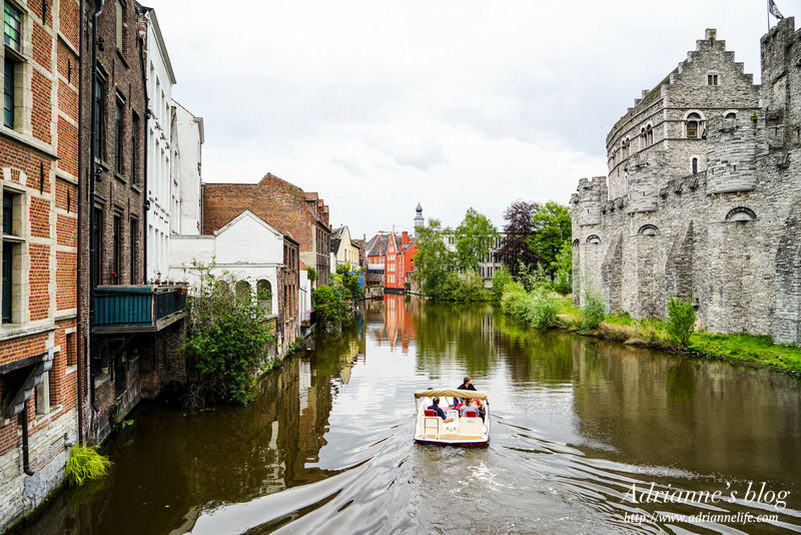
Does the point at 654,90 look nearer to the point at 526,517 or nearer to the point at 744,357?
the point at 744,357

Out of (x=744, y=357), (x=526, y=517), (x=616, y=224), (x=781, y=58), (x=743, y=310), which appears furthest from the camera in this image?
(x=616, y=224)

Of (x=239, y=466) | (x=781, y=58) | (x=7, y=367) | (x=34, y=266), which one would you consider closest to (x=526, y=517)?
(x=239, y=466)

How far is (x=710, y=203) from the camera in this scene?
24.5m

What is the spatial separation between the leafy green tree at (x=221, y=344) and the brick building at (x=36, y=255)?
17.2 ft

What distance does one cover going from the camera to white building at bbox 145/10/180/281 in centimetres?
1759

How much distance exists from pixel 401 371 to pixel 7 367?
632 inches

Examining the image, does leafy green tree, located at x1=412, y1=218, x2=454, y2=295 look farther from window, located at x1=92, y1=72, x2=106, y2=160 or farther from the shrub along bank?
window, located at x1=92, y1=72, x2=106, y2=160

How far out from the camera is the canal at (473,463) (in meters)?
8.27

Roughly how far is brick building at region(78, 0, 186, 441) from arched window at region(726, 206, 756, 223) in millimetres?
22441

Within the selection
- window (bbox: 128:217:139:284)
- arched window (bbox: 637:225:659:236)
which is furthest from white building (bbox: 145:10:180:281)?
arched window (bbox: 637:225:659:236)

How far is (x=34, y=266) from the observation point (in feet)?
27.0

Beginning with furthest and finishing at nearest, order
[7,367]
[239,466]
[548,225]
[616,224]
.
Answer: [548,225], [616,224], [239,466], [7,367]

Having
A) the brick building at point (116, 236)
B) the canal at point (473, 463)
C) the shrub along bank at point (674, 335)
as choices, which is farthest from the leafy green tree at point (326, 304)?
the brick building at point (116, 236)

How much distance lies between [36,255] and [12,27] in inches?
130
